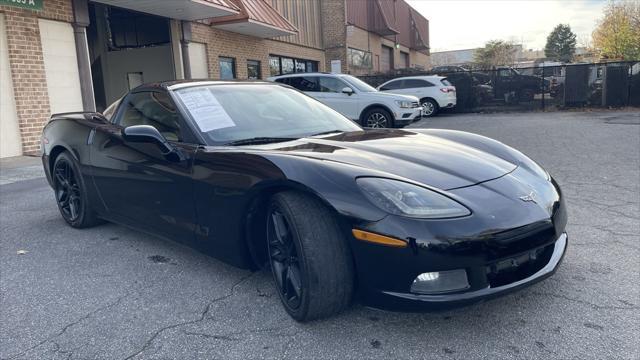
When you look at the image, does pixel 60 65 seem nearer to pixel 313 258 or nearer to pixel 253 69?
pixel 253 69

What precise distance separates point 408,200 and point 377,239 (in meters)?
0.23

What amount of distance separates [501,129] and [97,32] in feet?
44.8

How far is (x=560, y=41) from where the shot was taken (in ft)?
248

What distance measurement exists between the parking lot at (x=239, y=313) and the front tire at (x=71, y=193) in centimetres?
16

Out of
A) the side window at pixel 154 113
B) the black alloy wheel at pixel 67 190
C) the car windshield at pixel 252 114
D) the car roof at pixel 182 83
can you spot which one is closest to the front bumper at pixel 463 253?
the car windshield at pixel 252 114

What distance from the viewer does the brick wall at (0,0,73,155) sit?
29.2 feet

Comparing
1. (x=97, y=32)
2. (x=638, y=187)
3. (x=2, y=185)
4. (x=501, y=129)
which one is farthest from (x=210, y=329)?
(x=97, y=32)

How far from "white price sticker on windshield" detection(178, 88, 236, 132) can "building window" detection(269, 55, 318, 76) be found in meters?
15.4

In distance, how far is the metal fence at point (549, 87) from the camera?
1774cm

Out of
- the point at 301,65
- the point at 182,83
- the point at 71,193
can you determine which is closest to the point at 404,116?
the point at 71,193

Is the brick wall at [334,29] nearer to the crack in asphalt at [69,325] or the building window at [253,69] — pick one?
the building window at [253,69]

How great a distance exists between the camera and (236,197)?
277 cm

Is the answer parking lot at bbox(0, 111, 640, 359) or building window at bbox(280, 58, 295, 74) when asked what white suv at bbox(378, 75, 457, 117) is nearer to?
building window at bbox(280, 58, 295, 74)

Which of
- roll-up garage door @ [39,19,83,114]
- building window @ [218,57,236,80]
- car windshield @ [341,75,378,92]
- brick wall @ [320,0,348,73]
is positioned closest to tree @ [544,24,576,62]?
brick wall @ [320,0,348,73]
